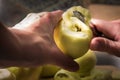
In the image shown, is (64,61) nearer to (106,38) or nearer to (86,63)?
(86,63)

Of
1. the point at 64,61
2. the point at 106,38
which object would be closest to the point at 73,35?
the point at 64,61

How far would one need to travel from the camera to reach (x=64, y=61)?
1.28ft

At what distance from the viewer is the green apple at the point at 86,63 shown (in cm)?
44

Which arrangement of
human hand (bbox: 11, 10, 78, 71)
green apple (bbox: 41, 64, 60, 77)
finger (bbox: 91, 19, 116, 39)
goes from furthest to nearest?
finger (bbox: 91, 19, 116, 39)
green apple (bbox: 41, 64, 60, 77)
human hand (bbox: 11, 10, 78, 71)

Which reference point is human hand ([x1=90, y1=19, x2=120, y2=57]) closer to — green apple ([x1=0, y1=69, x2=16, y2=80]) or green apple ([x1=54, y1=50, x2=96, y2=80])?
green apple ([x1=54, y1=50, x2=96, y2=80])

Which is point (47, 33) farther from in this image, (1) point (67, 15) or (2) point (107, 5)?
(2) point (107, 5)

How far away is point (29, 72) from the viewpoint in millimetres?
423

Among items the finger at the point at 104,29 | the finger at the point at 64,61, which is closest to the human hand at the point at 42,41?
the finger at the point at 64,61

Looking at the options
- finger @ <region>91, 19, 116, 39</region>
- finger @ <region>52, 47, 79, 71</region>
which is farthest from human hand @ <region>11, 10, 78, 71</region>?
finger @ <region>91, 19, 116, 39</region>

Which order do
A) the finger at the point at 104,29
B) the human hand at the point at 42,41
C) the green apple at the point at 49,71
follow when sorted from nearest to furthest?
1. the human hand at the point at 42,41
2. the green apple at the point at 49,71
3. the finger at the point at 104,29

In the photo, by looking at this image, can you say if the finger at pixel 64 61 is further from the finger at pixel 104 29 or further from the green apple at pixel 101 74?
the finger at pixel 104 29

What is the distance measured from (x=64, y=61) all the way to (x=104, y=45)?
102mm

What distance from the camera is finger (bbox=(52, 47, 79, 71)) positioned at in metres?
0.38

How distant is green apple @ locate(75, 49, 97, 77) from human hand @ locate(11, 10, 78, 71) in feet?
0.11
